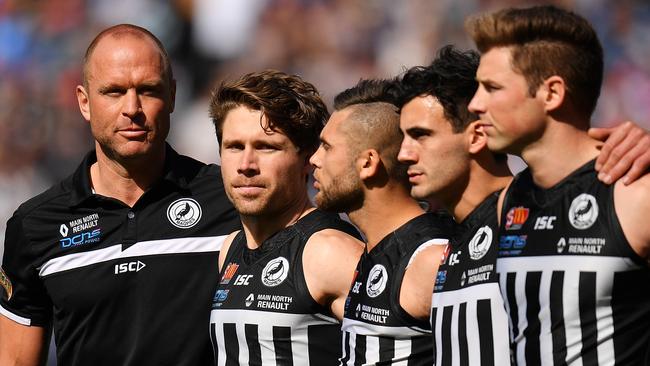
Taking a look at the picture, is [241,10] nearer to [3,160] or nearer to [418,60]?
[418,60]

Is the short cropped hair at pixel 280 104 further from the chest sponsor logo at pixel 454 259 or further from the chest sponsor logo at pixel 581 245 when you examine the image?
the chest sponsor logo at pixel 581 245

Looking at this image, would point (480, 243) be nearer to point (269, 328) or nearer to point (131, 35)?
point (269, 328)

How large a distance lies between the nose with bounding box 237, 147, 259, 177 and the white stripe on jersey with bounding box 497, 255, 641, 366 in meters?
1.38

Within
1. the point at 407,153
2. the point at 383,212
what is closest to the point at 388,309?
the point at 383,212

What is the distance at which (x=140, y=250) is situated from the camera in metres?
5.09

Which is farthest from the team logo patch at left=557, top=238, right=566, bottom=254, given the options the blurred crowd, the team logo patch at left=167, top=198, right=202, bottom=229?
the blurred crowd

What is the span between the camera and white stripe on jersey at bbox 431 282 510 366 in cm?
386

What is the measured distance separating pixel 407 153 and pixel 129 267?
1.54m

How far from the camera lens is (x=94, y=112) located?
16.9 ft

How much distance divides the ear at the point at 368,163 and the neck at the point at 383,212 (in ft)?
0.23

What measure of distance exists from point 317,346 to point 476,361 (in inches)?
29.6

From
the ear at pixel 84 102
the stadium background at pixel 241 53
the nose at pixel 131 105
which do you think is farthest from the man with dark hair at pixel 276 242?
the stadium background at pixel 241 53

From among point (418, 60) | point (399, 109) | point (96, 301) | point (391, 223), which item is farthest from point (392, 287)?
point (418, 60)

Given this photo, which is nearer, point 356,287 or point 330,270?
point 356,287
